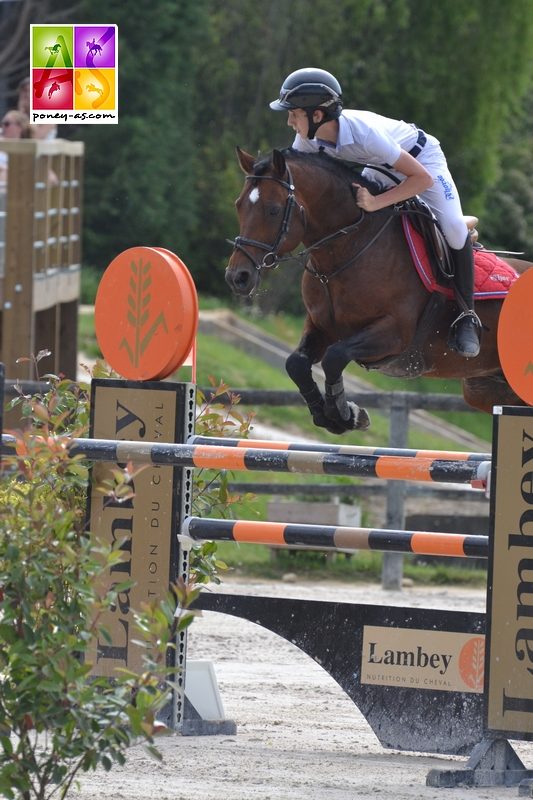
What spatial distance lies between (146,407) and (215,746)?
1.00 metres

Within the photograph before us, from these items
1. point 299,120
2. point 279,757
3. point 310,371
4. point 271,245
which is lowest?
point 279,757

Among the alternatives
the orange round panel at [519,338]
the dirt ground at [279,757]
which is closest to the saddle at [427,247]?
the orange round panel at [519,338]

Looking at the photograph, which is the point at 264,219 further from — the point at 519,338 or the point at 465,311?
the point at 519,338

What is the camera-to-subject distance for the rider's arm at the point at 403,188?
15.3 ft

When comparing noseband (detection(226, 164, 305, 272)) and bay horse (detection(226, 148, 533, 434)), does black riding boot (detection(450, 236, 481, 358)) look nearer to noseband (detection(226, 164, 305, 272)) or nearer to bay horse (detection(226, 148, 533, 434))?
bay horse (detection(226, 148, 533, 434))

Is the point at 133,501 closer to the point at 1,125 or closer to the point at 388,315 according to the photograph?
the point at 388,315

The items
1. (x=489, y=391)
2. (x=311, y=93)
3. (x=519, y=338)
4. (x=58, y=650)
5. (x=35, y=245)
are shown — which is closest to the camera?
(x=58, y=650)

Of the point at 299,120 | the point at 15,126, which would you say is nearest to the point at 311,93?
the point at 299,120

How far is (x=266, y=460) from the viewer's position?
12.8 ft

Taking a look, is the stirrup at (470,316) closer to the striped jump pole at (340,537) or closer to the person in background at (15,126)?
the striped jump pole at (340,537)

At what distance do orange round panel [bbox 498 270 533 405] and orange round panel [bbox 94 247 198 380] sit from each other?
97 centimetres

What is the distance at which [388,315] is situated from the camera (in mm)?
4816

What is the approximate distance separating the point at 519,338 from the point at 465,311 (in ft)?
4.35

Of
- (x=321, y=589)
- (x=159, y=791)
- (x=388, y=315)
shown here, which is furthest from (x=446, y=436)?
(x=159, y=791)
